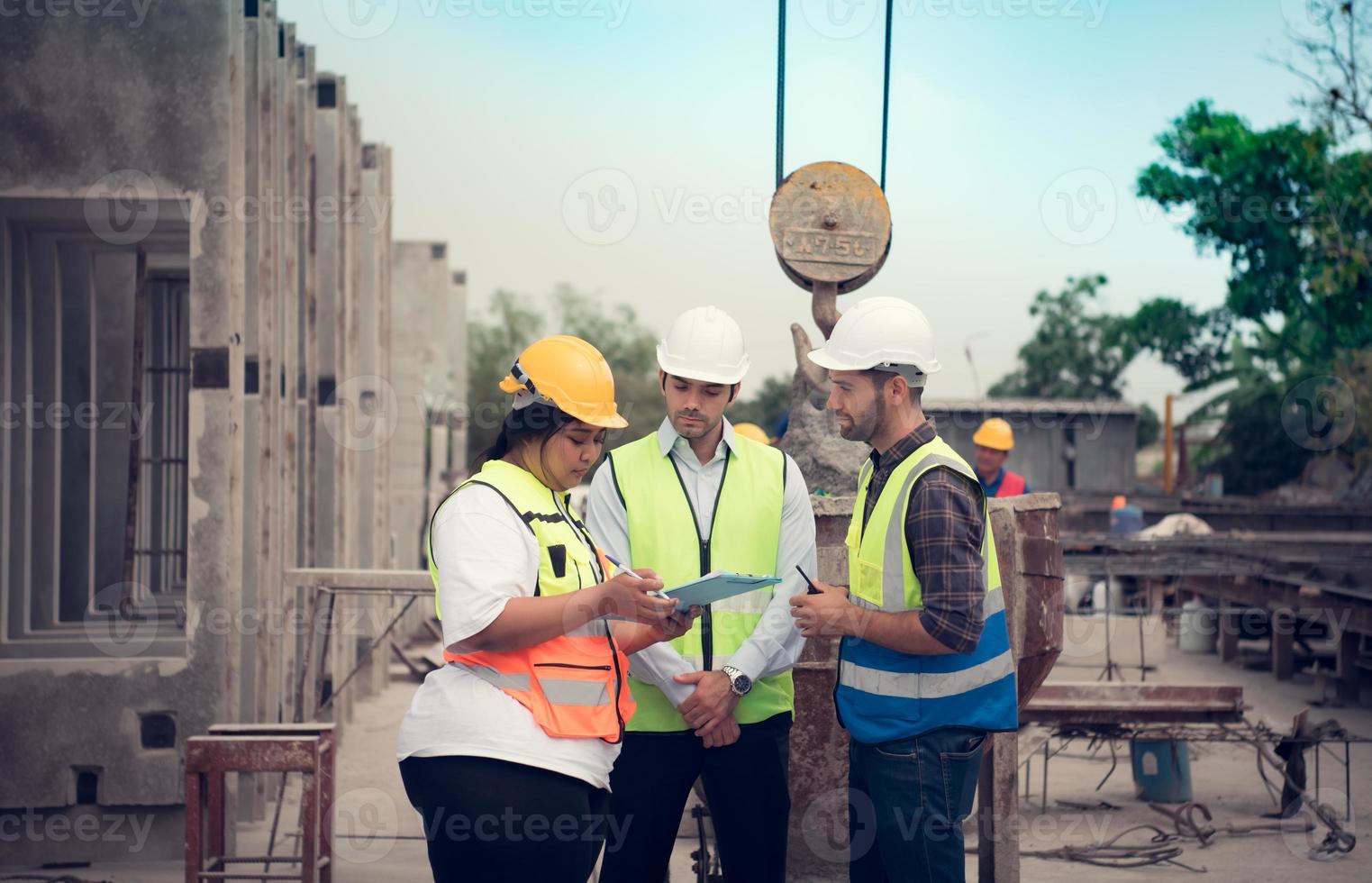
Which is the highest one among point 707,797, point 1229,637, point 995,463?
point 995,463

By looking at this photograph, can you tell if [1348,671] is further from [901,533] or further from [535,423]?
[535,423]

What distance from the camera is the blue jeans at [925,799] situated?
3.42 meters

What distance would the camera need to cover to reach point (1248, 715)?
11.5 m

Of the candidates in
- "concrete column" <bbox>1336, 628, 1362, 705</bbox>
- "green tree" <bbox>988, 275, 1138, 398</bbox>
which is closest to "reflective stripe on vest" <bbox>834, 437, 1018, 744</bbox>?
"concrete column" <bbox>1336, 628, 1362, 705</bbox>

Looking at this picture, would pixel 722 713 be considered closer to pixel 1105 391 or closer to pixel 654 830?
pixel 654 830

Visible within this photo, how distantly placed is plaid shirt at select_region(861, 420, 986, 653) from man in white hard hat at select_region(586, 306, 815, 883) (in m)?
0.70

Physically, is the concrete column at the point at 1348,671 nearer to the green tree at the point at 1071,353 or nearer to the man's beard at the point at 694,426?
the man's beard at the point at 694,426

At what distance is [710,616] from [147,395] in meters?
7.08

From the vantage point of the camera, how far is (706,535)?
13.2ft

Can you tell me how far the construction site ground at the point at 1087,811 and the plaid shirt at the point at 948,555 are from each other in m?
1.74

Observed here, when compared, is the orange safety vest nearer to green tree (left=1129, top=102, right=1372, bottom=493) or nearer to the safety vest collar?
the safety vest collar

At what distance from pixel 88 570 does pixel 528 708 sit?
7132 mm

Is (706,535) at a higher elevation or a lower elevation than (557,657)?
higher

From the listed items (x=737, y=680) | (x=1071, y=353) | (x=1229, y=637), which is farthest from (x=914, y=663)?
(x=1071, y=353)
